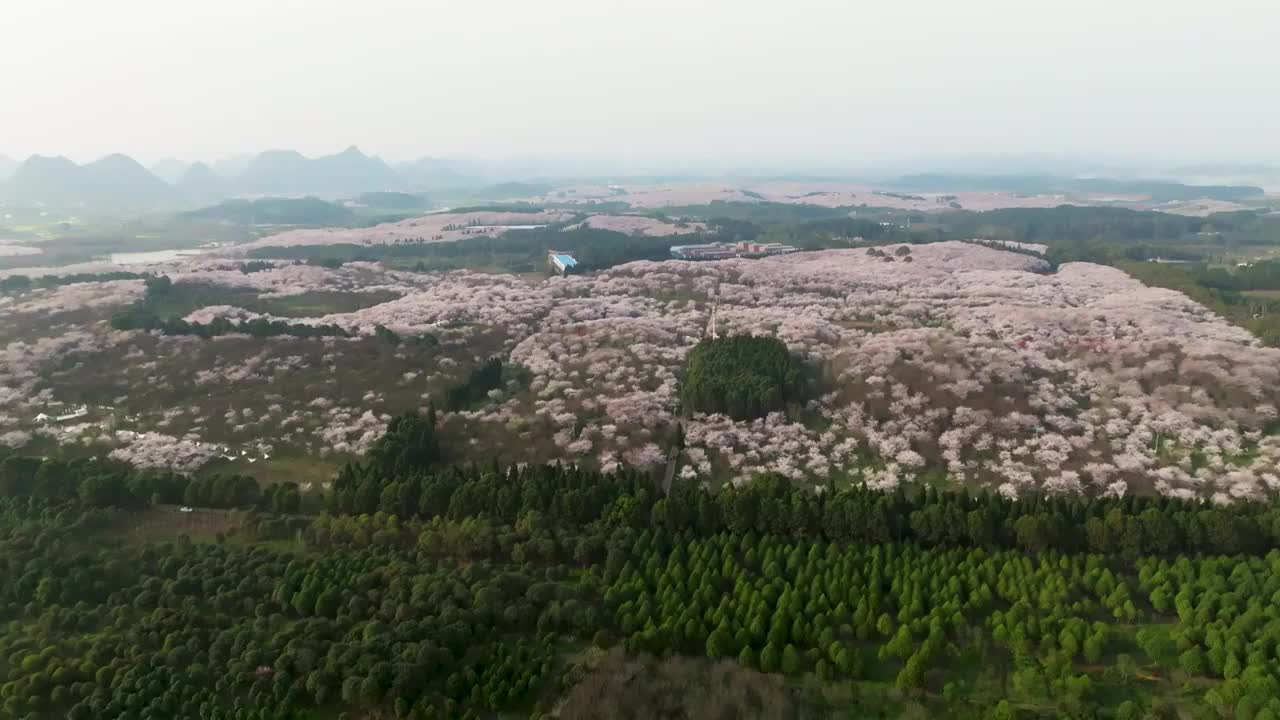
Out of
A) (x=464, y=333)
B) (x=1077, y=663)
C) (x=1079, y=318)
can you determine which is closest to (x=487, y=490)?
(x=1077, y=663)

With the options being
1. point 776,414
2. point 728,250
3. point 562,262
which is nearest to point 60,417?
point 776,414

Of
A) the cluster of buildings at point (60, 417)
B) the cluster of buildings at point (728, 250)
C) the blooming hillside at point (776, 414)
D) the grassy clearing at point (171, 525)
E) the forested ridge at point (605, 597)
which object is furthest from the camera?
the cluster of buildings at point (728, 250)

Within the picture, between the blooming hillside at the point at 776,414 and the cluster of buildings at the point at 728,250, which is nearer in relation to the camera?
the blooming hillside at the point at 776,414

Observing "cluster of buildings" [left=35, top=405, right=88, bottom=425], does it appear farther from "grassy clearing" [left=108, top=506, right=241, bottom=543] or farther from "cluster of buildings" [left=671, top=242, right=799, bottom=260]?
"cluster of buildings" [left=671, top=242, right=799, bottom=260]

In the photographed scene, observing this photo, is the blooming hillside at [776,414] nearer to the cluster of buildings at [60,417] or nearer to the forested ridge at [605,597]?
the cluster of buildings at [60,417]

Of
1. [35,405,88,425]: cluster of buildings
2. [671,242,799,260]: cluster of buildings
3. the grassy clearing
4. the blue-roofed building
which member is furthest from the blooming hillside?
[671,242,799,260]: cluster of buildings

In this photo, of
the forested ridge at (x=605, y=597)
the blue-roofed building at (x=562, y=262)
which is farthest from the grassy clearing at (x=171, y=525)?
the blue-roofed building at (x=562, y=262)

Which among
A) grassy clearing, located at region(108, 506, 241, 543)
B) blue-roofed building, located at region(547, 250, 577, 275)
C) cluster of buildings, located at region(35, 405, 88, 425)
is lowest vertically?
grassy clearing, located at region(108, 506, 241, 543)
